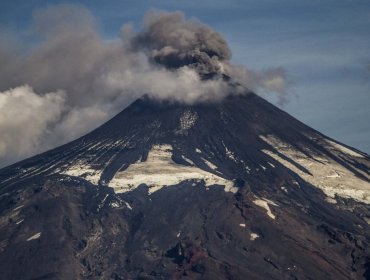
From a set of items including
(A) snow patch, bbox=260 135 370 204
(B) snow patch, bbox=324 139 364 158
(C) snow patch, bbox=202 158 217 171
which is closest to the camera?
(C) snow patch, bbox=202 158 217 171

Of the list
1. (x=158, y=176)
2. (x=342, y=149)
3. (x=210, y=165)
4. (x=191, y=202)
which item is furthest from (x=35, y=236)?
(x=342, y=149)

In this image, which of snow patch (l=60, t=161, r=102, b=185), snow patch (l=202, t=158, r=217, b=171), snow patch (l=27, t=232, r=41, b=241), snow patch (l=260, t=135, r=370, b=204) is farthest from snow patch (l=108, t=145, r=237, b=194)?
snow patch (l=27, t=232, r=41, b=241)

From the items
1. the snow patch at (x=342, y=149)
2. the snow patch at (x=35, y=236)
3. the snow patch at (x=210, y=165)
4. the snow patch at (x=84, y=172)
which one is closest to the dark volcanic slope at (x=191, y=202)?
the snow patch at (x=84, y=172)

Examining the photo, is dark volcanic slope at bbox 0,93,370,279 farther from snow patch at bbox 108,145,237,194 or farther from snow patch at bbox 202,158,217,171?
snow patch at bbox 202,158,217,171

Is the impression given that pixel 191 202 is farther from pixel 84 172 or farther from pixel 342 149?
pixel 342 149

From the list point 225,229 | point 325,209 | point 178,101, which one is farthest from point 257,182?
point 178,101

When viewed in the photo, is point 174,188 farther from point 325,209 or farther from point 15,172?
point 15,172
